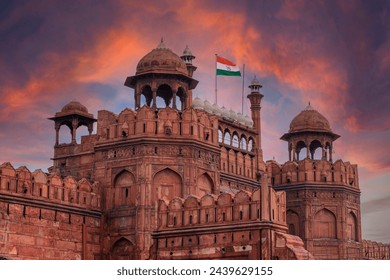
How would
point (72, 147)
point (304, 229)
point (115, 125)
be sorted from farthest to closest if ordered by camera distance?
point (304, 229), point (72, 147), point (115, 125)

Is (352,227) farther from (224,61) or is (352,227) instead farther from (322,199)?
(224,61)

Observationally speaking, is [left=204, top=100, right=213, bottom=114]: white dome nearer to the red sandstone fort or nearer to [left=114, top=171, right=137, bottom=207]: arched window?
Result: the red sandstone fort

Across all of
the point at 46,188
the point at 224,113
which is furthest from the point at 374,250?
the point at 46,188

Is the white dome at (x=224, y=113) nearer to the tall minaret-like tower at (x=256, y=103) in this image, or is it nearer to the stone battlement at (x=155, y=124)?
the tall minaret-like tower at (x=256, y=103)

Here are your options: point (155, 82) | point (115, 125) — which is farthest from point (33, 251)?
point (155, 82)

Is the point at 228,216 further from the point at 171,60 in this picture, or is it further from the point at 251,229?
the point at 171,60

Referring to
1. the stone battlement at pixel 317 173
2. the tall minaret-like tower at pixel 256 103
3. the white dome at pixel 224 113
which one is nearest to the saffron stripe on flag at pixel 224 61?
the white dome at pixel 224 113

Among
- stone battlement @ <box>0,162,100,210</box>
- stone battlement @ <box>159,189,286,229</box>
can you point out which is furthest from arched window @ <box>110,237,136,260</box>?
stone battlement @ <box>159,189,286,229</box>
